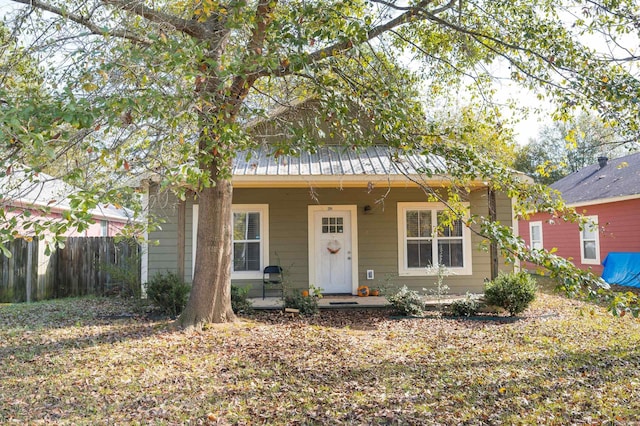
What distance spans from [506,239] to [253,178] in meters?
5.79

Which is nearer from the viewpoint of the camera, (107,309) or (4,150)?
(4,150)

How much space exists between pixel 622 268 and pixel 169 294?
1244 cm

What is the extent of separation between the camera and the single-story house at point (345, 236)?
34.0 ft

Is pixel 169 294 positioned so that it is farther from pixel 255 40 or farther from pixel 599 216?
pixel 599 216

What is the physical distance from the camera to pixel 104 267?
11.3 meters

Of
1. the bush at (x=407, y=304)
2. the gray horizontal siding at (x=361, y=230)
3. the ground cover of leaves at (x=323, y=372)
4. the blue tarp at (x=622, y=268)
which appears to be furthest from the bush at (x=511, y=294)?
the blue tarp at (x=622, y=268)

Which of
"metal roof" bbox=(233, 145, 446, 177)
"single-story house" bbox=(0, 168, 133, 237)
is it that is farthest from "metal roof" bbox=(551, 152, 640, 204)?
"single-story house" bbox=(0, 168, 133, 237)

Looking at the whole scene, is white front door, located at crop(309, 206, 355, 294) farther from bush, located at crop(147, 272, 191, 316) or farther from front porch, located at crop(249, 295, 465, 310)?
bush, located at crop(147, 272, 191, 316)

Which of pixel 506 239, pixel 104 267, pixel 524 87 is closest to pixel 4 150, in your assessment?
pixel 506 239

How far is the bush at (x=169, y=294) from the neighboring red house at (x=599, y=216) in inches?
382

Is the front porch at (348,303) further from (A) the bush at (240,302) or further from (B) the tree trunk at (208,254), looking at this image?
(B) the tree trunk at (208,254)

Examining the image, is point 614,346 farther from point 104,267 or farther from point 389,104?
point 104,267

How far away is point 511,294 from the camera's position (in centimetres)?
849

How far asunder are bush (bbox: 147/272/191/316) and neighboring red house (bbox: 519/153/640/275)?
382 inches
